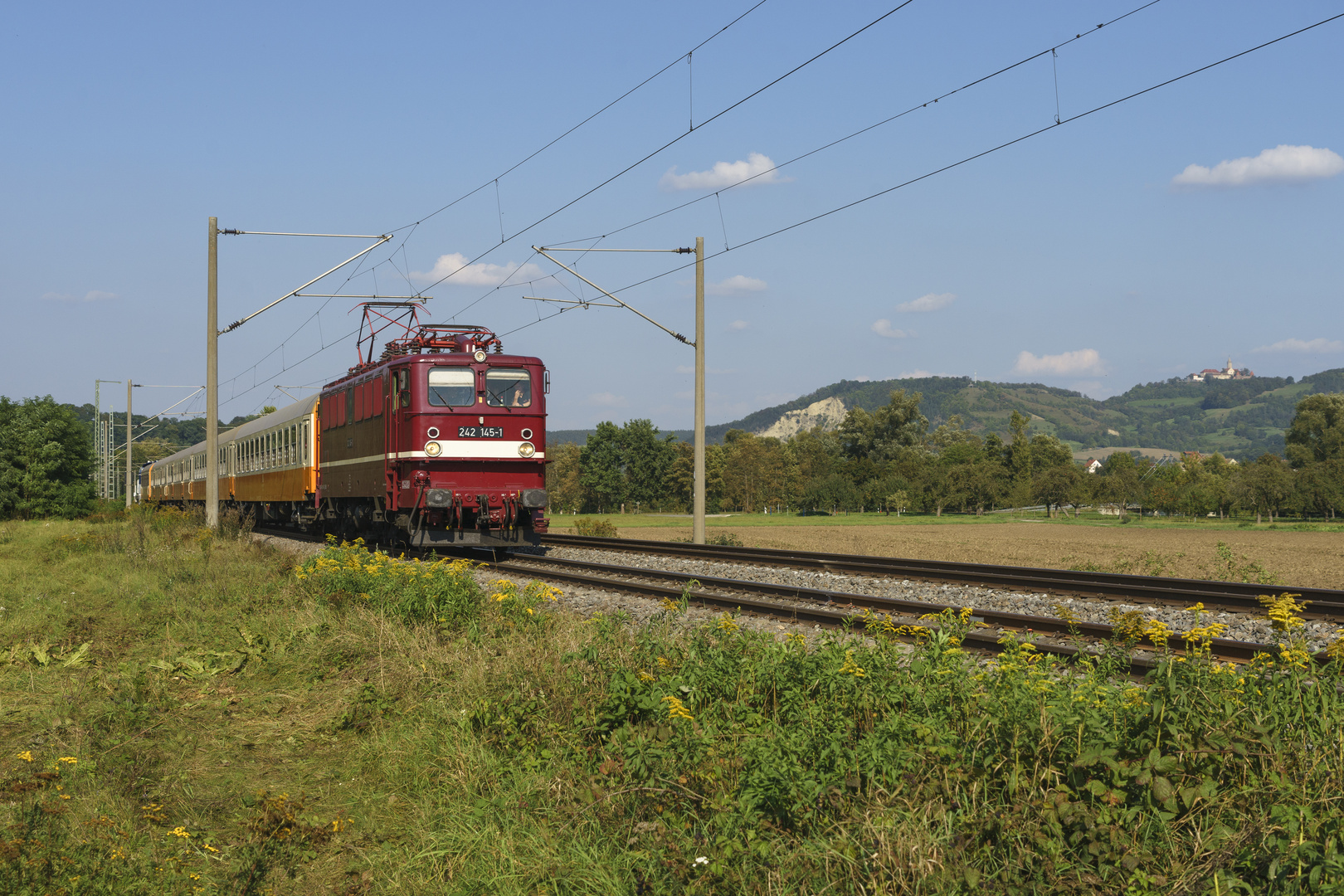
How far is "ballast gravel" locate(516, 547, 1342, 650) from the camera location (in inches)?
416

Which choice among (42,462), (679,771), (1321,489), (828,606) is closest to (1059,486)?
(1321,489)

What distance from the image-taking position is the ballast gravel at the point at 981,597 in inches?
416

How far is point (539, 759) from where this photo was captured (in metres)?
5.92

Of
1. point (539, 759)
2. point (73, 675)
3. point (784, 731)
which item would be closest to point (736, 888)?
point (784, 731)

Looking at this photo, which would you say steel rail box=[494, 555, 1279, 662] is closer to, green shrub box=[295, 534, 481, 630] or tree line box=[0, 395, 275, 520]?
green shrub box=[295, 534, 481, 630]

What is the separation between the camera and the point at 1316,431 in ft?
344

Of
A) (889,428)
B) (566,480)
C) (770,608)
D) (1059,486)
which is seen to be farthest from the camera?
(566,480)

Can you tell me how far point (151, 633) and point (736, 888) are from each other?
9.21 m

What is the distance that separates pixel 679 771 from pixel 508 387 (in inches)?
617

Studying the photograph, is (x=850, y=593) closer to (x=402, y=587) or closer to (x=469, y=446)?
(x=402, y=587)

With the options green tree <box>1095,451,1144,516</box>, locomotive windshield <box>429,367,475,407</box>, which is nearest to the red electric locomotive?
locomotive windshield <box>429,367,475,407</box>

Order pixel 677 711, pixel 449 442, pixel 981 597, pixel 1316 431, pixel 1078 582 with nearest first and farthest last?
pixel 677 711 → pixel 981 597 → pixel 1078 582 → pixel 449 442 → pixel 1316 431

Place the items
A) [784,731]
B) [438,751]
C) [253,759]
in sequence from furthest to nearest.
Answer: [253,759]
[438,751]
[784,731]

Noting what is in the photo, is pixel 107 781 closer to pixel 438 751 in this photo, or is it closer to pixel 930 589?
pixel 438 751
